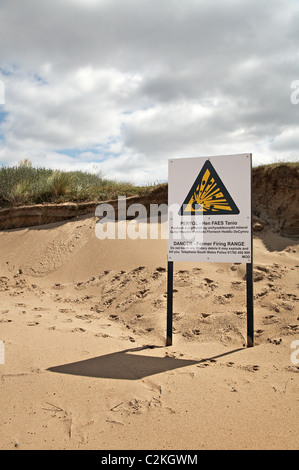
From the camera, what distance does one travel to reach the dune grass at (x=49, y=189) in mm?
10875

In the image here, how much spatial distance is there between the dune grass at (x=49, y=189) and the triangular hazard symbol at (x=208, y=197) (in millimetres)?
5587

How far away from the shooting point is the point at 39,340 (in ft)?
14.8

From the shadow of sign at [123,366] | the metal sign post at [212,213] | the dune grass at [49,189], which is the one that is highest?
the dune grass at [49,189]

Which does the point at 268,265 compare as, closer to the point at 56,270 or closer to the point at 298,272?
the point at 298,272

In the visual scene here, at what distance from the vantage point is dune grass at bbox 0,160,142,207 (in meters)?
10.9

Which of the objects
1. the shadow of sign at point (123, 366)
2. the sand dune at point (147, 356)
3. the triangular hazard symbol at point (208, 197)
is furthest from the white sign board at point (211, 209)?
the shadow of sign at point (123, 366)

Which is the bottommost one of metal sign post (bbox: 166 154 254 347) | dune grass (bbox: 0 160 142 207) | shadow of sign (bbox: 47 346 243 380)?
shadow of sign (bbox: 47 346 243 380)

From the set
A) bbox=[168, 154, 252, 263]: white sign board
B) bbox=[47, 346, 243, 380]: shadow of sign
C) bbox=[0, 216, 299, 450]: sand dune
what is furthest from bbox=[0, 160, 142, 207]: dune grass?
bbox=[47, 346, 243, 380]: shadow of sign

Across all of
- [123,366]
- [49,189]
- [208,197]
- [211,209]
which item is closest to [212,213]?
[211,209]

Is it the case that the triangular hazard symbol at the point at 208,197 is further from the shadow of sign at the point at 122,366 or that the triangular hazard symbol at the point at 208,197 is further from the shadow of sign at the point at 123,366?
the shadow of sign at the point at 122,366

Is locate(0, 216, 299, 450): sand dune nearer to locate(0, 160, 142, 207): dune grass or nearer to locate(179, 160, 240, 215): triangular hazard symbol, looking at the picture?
locate(179, 160, 240, 215): triangular hazard symbol

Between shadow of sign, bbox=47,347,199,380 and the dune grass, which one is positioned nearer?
shadow of sign, bbox=47,347,199,380

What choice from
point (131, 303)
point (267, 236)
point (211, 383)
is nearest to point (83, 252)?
point (131, 303)

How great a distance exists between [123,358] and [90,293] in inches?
132
